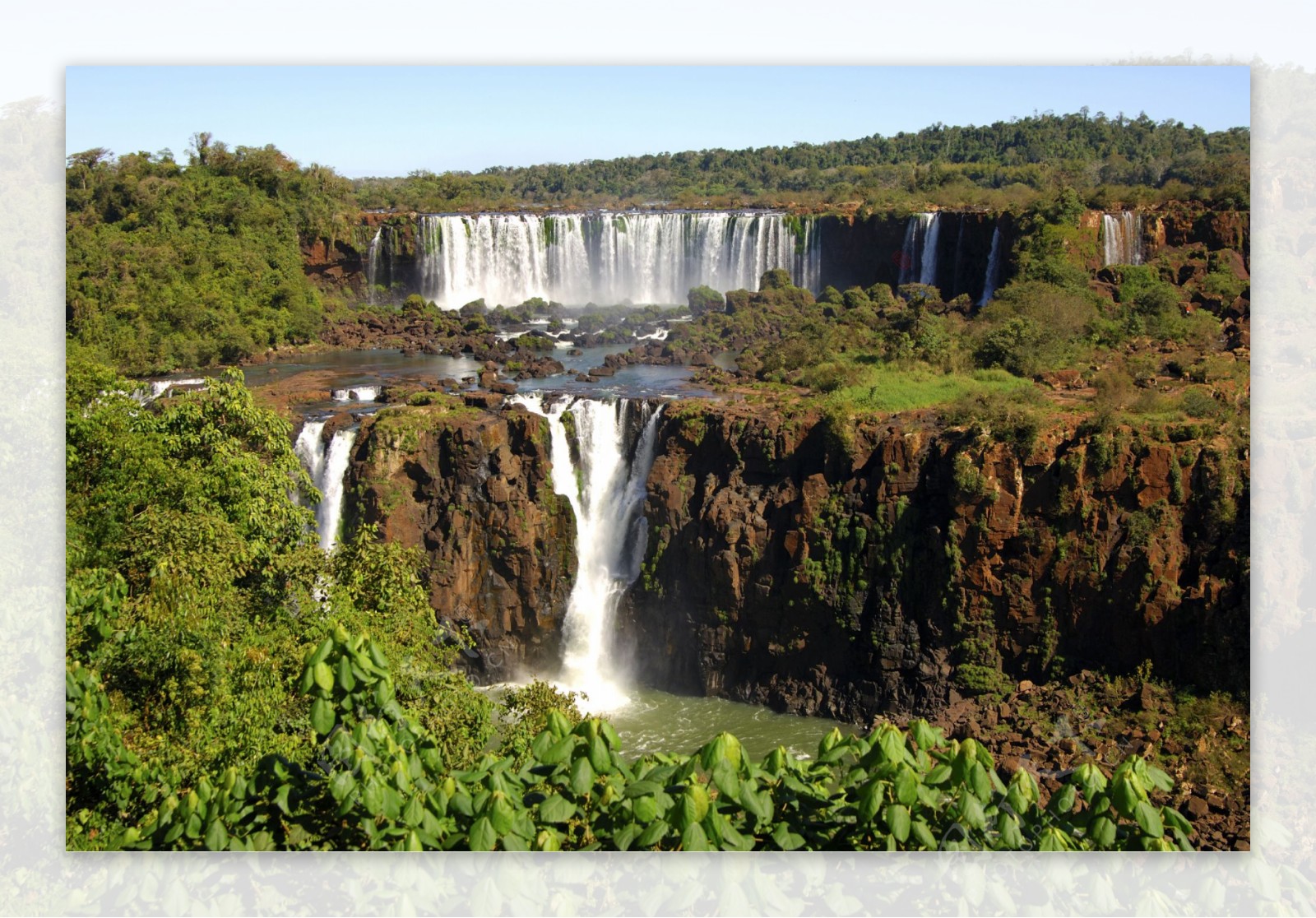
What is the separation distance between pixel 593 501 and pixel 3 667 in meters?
7.52

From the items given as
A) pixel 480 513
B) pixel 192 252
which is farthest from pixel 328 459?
pixel 192 252

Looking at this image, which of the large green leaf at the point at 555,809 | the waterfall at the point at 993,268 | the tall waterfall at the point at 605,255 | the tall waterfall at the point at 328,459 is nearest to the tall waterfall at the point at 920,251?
the waterfall at the point at 993,268

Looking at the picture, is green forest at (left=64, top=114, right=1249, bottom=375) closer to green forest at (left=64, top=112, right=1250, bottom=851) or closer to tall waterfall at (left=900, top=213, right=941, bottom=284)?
green forest at (left=64, top=112, right=1250, bottom=851)

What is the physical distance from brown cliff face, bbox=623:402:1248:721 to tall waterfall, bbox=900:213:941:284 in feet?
26.0

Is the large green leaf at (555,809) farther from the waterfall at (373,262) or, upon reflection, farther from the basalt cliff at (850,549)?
the waterfall at (373,262)

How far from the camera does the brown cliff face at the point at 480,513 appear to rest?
1209cm

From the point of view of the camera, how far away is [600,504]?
12875 mm

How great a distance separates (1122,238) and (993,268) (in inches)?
90.1

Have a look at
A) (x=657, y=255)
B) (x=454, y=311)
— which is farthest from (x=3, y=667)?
(x=657, y=255)

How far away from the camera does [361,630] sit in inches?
236

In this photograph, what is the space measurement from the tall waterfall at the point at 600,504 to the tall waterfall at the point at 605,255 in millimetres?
8676

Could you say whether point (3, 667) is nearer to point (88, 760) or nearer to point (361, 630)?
point (88, 760)

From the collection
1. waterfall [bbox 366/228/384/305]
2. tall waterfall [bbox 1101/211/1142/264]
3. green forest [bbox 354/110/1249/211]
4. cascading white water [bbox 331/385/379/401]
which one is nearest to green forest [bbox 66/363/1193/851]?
cascading white water [bbox 331/385/379/401]

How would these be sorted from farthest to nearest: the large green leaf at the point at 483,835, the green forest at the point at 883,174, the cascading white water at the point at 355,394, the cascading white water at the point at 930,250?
the cascading white water at the point at 930,250 → the green forest at the point at 883,174 → the cascading white water at the point at 355,394 → the large green leaf at the point at 483,835
